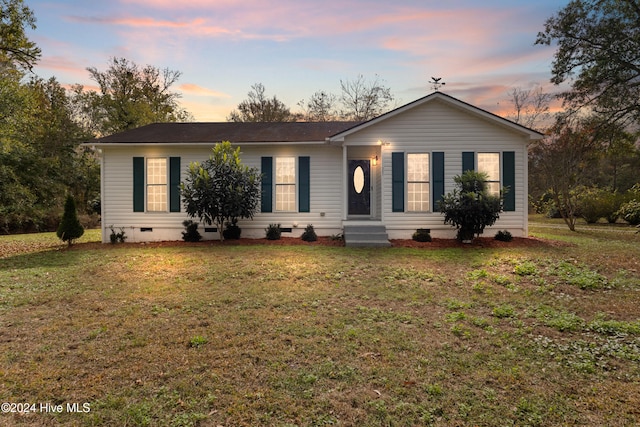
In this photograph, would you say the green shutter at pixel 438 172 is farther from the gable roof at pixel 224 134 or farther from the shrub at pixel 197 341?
the shrub at pixel 197 341

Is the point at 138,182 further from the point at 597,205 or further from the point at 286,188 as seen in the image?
the point at 597,205

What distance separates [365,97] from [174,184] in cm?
1999

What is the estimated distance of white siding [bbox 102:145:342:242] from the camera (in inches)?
461

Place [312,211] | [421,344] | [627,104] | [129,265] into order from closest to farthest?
[421,344] < [129,265] < [312,211] < [627,104]

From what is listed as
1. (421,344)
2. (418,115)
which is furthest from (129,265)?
(418,115)

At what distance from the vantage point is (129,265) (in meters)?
7.91

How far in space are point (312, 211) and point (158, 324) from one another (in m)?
7.79

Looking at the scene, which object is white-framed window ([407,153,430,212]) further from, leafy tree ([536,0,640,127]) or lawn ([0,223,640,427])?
leafy tree ([536,0,640,127])

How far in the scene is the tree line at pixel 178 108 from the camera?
43.2ft

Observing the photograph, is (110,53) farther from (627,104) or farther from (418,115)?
(627,104)

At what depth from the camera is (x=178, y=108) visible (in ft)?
90.5

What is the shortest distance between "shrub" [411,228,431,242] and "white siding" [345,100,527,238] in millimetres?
144

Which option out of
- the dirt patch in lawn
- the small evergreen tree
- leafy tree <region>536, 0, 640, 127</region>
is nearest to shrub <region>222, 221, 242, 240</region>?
the dirt patch in lawn

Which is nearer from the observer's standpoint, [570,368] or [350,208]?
[570,368]
